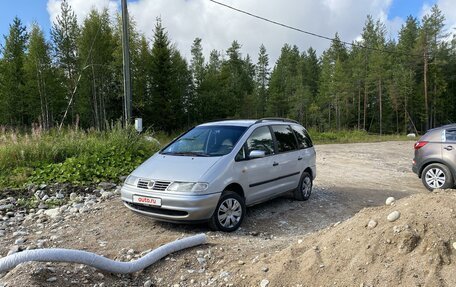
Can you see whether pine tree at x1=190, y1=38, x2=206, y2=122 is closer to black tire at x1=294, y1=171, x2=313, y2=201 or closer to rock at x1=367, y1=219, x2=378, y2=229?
black tire at x1=294, y1=171, x2=313, y2=201

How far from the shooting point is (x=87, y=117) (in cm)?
3547

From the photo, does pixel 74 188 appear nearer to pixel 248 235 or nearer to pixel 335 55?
pixel 248 235

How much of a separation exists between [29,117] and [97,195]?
34200 millimetres

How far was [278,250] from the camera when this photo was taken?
4523 mm

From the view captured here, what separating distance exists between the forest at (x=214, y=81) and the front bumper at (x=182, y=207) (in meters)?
7.08

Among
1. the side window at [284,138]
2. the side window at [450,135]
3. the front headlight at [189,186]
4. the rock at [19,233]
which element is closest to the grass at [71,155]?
the rock at [19,233]

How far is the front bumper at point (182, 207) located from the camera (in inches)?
205

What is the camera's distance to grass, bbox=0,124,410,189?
8.38m

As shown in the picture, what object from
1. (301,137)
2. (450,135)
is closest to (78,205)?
(301,137)

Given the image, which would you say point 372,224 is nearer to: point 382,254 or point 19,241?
point 382,254

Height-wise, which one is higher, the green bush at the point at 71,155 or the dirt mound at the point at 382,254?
the green bush at the point at 71,155

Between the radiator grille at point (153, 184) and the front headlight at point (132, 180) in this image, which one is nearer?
the radiator grille at point (153, 184)

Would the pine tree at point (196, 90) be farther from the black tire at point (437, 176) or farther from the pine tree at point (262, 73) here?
the black tire at point (437, 176)

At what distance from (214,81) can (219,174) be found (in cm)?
4215
